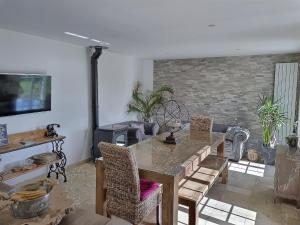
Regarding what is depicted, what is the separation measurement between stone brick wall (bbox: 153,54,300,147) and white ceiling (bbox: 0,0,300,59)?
163 centimetres

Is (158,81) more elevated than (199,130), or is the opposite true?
(158,81)

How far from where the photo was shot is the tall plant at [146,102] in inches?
244

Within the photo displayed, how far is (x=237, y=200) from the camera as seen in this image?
3.31 metres

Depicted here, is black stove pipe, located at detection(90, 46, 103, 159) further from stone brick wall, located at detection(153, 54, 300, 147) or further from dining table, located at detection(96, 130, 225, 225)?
stone brick wall, located at detection(153, 54, 300, 147)

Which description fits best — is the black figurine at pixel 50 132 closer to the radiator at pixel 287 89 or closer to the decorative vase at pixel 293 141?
the decorative vase at pixel 293 141

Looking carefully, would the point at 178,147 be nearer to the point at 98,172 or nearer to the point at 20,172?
the point at 98,172

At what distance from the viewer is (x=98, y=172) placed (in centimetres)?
248

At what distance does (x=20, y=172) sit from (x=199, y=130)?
266 centimetres

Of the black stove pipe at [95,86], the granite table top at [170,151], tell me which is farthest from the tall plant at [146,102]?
the granite table top at [170,151]

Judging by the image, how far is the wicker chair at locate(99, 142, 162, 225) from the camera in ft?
6.78


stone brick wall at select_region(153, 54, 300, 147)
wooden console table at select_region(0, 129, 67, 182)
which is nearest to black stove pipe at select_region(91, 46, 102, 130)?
wooden console table at select_region(0, 129, 67, 182)

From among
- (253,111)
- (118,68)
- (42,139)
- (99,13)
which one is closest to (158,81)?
(118,68)

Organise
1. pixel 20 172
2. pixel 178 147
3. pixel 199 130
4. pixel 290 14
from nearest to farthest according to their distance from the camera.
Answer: pixel 290 14 < pixel 178 147 < pixel 20 172 < pixel 199 130

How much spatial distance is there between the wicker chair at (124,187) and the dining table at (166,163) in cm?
15
